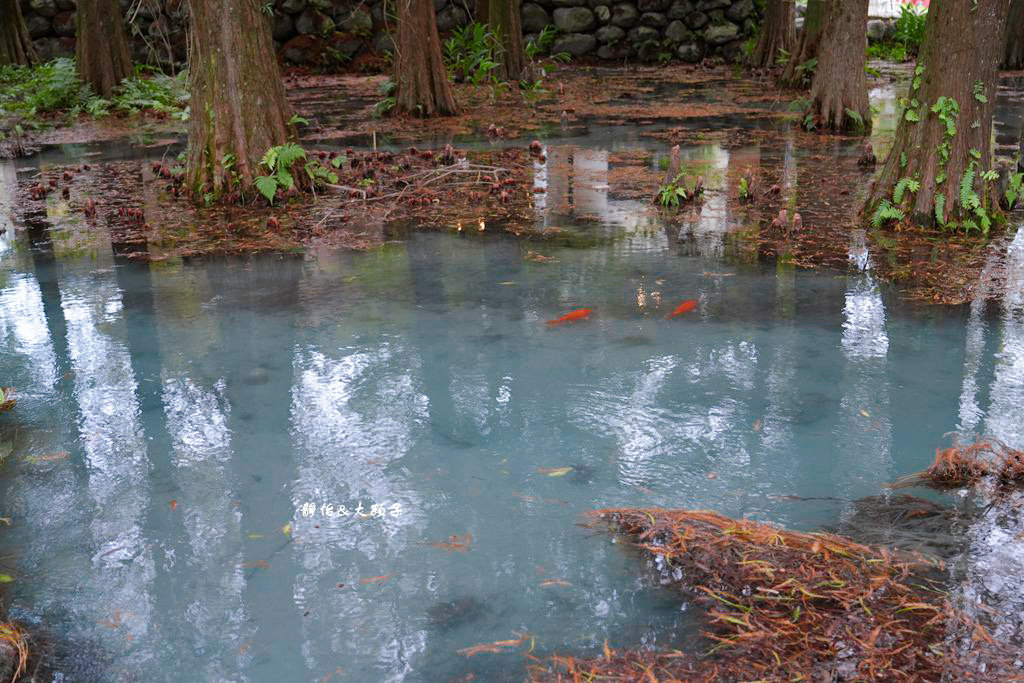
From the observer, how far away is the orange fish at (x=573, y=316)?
5.88 m

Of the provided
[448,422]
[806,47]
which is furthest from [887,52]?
[448,422]

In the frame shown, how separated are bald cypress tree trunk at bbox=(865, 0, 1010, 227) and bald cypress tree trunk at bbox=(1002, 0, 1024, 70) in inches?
599

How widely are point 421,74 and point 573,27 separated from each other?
1154 centimetres

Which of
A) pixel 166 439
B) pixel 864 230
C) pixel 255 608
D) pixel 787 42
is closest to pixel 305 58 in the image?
pixel 787 42

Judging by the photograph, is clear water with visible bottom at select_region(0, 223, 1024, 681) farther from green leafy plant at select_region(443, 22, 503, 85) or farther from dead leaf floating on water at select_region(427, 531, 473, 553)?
green leafy plant at select_region(443, 22, 503, 85)

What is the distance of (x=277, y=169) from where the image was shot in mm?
9180

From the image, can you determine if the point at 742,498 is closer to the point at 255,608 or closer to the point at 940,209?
the point at 255,608

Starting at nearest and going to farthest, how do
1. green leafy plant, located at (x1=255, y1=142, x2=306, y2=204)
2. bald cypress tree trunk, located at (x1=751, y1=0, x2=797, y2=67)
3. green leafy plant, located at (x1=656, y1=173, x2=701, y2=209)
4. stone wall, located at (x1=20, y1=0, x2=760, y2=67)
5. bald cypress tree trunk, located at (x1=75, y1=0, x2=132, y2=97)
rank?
green leafy plant, located at (x1=656, y1=173, x2=701, y2=209)
green leafy plant, located at (x1=255, y1=142, x2=306, y2=204)
bald cypress tree trunk, located at (x1=75, y1=0, x2=132, y2=97)
bald cypress tree trunk, located at (x1=751, y1=0, x2=797, y2=67)
stone wall, located at (x1=20, y1=0, x2=760, y2=67)

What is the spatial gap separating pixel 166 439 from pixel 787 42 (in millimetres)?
20470

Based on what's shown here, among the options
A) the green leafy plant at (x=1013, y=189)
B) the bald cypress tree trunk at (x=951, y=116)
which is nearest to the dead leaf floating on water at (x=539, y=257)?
the bald cypress tree trunk at (x=951, y=116)

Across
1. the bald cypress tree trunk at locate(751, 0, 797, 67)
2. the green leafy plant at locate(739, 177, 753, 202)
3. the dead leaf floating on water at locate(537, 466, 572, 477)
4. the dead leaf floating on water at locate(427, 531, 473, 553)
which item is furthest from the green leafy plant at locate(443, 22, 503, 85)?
the dead leaf floating on water at locate(427, 531, 473, 553)

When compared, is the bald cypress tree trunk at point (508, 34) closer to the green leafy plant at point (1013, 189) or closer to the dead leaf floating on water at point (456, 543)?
the green leafy plant at point (1013, 189)

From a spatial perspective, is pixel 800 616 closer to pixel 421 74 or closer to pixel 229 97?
pixel 229 97

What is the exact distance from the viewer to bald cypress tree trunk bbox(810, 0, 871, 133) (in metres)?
12.1
